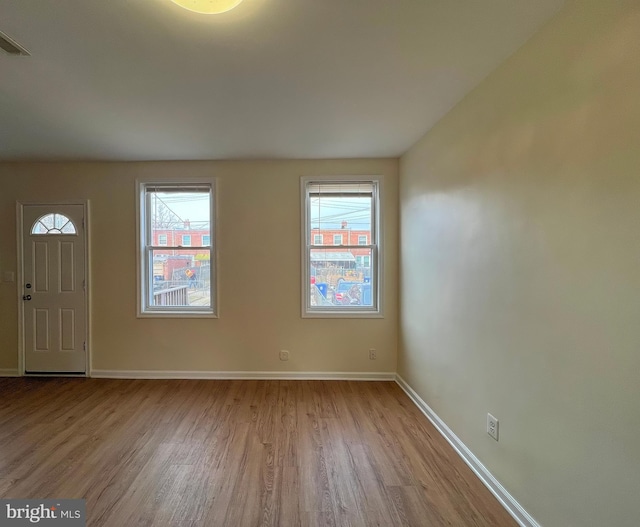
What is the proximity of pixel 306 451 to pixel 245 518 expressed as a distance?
2.19 feet

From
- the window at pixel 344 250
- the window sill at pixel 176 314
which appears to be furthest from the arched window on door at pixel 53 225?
the window at pixel 344 250

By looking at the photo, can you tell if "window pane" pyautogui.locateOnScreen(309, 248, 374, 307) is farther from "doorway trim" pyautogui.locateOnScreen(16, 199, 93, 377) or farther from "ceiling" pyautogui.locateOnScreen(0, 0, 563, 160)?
"doorway trim" pyautogui.locateOnScreen(16, 199, 93, 377)

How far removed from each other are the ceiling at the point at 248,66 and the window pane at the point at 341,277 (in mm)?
1334

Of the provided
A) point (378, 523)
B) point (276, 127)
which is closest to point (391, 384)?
point (378, 523)

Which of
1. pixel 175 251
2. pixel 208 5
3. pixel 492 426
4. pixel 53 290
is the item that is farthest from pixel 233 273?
pixel 492 426

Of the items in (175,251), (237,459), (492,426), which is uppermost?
(175,251)

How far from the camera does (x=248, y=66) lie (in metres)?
1.83

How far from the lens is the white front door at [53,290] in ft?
12.2

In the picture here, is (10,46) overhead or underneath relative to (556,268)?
overhead

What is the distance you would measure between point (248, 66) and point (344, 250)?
228 cm

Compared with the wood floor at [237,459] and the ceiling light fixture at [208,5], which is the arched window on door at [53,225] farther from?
the ceiling light fixture at [208,5]

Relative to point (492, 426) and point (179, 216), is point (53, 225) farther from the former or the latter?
point (492, 426)

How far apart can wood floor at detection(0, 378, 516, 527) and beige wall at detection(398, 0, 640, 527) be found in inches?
16.4

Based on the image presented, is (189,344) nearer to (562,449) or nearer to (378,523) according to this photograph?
(378,523)
